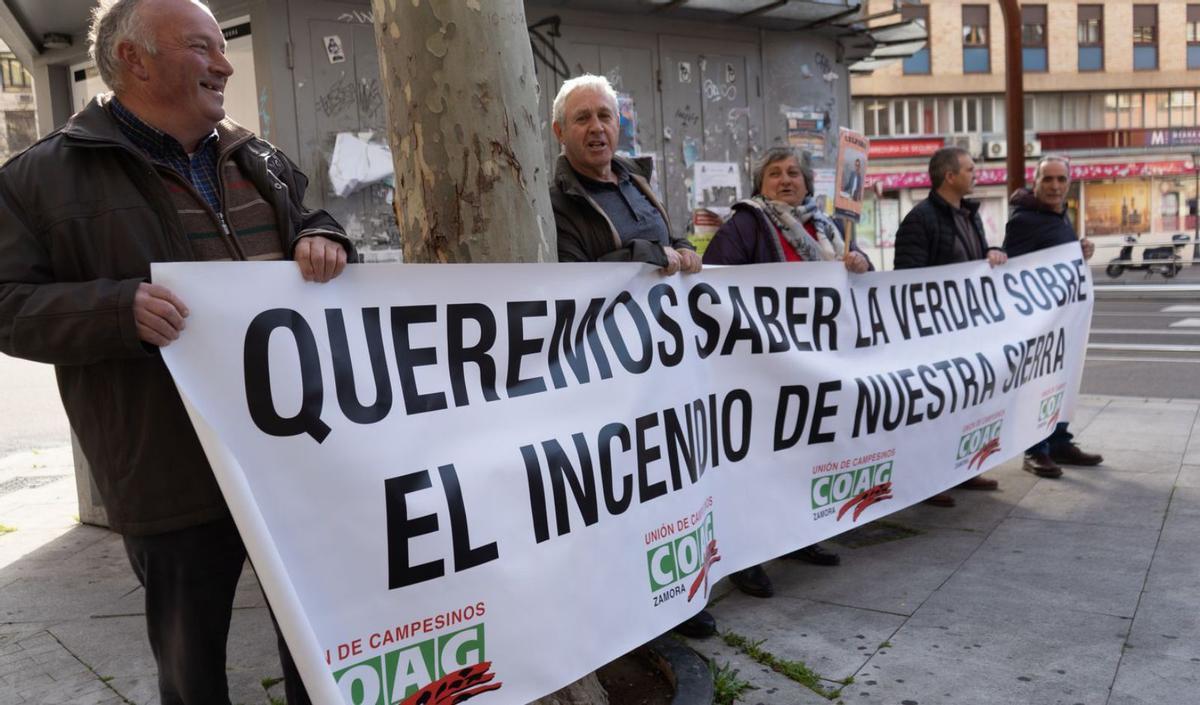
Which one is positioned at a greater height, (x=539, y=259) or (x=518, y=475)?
(x=539, y=259)

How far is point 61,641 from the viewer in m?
3.89

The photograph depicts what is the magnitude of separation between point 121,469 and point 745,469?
2222mm

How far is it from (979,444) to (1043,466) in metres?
1.16

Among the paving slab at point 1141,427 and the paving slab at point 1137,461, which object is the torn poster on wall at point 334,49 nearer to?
the paving slab at point 1137,461

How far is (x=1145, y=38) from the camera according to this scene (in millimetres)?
41188

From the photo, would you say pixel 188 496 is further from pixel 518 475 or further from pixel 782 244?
pixel 782 244

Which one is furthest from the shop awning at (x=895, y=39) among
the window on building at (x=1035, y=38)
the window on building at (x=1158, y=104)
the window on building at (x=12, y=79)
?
the window on building at (x=12, y=79)

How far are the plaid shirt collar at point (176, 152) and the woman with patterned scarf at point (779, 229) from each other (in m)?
2.50

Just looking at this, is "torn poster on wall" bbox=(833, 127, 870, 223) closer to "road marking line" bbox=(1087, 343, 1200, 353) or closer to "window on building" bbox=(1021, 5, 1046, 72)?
"road marking line" bbox=(1087, 343, 1200, 353)

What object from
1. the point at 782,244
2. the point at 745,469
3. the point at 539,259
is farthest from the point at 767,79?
the point at 539,259

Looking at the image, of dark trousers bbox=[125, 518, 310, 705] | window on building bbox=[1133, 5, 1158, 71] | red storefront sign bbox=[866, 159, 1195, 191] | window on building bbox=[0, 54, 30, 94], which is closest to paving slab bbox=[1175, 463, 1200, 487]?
dark trousers bbox=[125, 518, 310, 705]

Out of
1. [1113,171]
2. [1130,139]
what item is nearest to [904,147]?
[1113,171]

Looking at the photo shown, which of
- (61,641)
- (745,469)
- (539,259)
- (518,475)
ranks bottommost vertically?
(61,641)

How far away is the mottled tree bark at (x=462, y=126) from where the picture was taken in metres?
2.70
